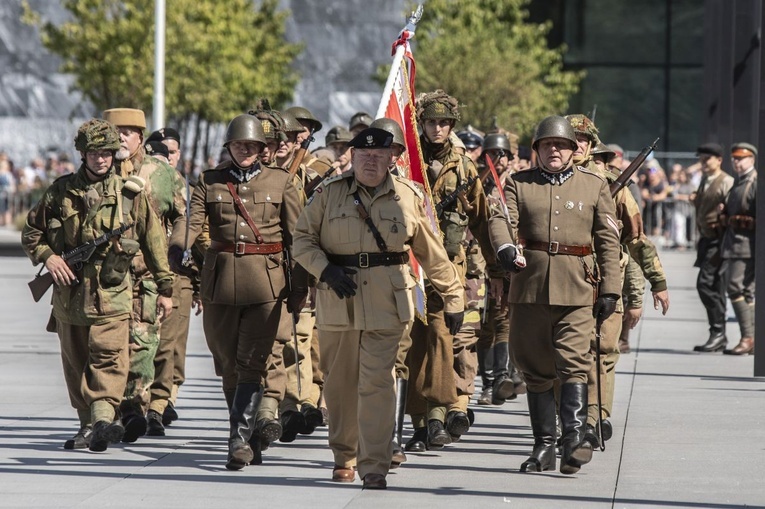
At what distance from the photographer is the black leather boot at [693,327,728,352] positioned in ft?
53.3

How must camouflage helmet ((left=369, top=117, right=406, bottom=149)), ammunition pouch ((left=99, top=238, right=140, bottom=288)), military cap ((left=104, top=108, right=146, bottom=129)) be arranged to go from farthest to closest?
1. military cap ((left=104, top=108, right=146, bottom=129))
2. ammunition pouch ((left=99, top=238, right=140, bottom=288))
3. camouflage helmet ((left=369, top=117, right=406, bottom=149))

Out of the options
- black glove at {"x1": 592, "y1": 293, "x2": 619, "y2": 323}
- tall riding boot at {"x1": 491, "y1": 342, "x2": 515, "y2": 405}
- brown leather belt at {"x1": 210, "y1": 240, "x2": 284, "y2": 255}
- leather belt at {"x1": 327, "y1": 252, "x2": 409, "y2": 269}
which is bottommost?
tall riding boot at {"x1": 491, "y1": 342, "x2": 515, "y2": 405}

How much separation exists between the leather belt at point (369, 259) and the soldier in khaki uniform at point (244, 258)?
0.65m

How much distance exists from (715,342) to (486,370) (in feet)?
14.1

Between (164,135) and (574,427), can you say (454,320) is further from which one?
(164,135)

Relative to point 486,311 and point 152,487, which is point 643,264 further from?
point 152,487

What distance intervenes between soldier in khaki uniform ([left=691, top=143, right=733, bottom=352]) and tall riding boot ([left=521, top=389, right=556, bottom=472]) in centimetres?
758

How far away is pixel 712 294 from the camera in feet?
53.8

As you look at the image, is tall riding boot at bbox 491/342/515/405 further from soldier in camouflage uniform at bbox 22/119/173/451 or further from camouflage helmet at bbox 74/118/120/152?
camouflage helmet at bbox 74/118/120/152

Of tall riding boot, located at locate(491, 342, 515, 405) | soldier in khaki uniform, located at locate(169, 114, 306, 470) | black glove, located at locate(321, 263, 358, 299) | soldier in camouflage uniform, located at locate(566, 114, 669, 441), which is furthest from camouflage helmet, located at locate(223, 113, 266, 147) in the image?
tall riding boot, located at locate(491, 342, 515, 405)

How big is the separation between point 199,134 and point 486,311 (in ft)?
102

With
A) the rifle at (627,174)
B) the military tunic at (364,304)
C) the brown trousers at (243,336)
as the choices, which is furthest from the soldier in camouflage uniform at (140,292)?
the rifle at (627,174)

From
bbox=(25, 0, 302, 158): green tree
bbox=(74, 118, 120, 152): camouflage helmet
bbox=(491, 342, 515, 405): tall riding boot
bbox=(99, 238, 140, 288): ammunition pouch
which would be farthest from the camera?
bbox=(25, 0, 302, 158): green tree

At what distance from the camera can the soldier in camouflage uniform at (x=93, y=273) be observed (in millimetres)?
9422
